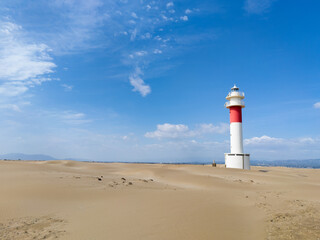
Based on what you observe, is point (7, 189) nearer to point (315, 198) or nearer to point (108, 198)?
point (108, 198)

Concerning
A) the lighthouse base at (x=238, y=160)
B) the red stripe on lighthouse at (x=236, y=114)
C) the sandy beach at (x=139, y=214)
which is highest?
the red stripe on lighthouse at (x=236, y=114)

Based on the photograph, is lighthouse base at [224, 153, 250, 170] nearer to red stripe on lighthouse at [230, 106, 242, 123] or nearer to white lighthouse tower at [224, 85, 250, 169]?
white lighthouse tower at [224, 85, 250, 169]

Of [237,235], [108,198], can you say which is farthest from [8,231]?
[237,235]

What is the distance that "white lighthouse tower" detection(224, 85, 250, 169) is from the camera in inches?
1004

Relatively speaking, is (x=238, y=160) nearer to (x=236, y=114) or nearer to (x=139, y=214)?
(x=236, y=114)

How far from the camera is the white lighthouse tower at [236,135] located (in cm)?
2551

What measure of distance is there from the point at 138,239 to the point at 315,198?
8381 mm

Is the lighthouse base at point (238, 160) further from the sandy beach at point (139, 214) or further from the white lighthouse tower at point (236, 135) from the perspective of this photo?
the sandy beach at point (139, 214)

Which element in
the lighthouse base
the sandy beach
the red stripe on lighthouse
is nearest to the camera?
the sandy beach

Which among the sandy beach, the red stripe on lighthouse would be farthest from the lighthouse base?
the sandy beach

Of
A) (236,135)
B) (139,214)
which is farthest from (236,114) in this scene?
(139,214)

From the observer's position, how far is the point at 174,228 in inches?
211

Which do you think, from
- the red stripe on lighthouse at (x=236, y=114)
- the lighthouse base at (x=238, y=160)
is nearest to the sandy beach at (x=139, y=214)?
the lighthouse base at (x=238, y=160)

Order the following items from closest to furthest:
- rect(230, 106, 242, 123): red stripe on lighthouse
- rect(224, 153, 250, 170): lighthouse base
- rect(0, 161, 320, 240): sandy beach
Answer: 1. rect(0, 161, 320, 240): sandy beach
2. rect(224, 153, 250, 170): lighthouse base
3. rect(230, 106, 242, 123): red stripe on lighthouse
